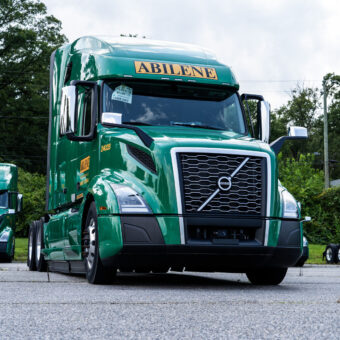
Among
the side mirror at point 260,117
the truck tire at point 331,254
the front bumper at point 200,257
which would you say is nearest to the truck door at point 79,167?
the front bumper at point 200,257

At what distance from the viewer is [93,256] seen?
9.87 m

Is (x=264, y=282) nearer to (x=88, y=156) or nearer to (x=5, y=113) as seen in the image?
(x=88, y=156)

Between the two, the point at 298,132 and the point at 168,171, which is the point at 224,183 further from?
the point at 298,132

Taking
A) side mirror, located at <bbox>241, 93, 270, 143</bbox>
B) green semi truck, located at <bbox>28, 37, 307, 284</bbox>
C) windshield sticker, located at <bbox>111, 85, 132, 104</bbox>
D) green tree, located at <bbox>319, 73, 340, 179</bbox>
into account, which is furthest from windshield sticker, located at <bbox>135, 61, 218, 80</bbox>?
green tree, located at <bbox>319, 73, 340, 179</bbox>

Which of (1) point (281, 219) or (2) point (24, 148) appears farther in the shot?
(2) point (24, 148)

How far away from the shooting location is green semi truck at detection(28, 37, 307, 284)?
9125 mm

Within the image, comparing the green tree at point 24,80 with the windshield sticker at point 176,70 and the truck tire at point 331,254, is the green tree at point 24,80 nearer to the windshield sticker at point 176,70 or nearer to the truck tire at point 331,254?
the truck tire at point 331,254

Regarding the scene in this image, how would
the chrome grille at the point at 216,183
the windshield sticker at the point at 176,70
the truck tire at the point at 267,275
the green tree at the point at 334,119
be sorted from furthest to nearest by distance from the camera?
the green tree at the point at 334,119, the windshield sticker at the point at 176,70, the truck tire at the point at 267,275, the chrome grille at the point at 216,183

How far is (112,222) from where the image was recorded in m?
9.16

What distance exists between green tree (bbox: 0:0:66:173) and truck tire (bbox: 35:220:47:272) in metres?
40.2

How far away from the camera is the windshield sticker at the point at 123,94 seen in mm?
10438

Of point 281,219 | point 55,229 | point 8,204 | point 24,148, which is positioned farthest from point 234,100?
point 24,148

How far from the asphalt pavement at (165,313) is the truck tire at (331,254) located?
1160cm

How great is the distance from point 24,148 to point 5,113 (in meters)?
2.84
